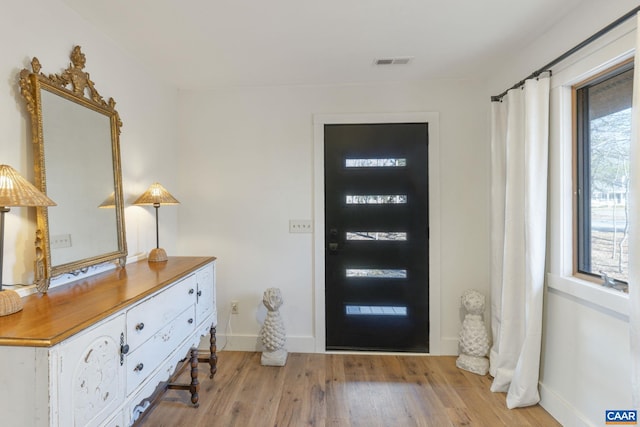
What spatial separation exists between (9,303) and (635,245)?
8.17 feet

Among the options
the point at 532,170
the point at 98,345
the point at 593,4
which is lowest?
the point at 98,345

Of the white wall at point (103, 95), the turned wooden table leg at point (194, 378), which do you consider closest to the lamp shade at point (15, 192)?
the white wall at point (103, 95)

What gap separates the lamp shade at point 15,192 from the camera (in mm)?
1116

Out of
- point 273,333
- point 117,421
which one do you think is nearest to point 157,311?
point 117,421

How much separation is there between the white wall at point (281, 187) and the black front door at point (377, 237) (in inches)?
6.7

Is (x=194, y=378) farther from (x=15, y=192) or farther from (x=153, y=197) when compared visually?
(x=15, y=192)

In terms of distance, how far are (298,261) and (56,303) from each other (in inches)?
67.8

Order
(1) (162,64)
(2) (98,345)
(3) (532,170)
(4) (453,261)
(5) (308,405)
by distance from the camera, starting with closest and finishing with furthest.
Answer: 1. (2) (98,345)
2. (3) (532,170)
3. (5) (308,405)
4. (1) (162,64)
5. (4) (453,261)

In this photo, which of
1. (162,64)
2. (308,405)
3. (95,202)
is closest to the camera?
(95,202)

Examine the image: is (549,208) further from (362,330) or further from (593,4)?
(362,330)

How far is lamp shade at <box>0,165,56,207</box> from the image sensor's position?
1.12 metres

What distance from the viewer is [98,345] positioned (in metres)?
1.09

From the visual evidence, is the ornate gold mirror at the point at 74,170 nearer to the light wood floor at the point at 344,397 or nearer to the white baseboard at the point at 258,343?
the light wood floor at the point at 344,397

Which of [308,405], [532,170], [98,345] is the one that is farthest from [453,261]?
[98,345]
